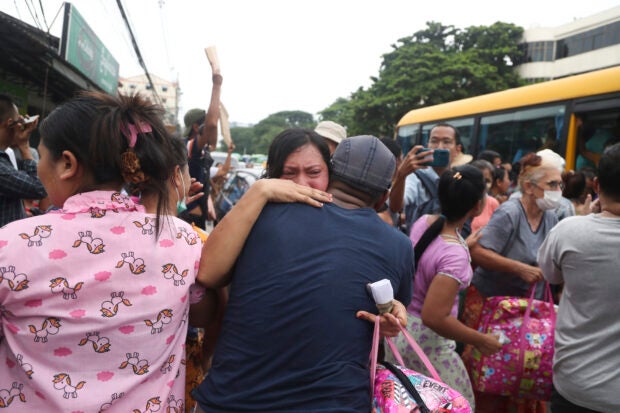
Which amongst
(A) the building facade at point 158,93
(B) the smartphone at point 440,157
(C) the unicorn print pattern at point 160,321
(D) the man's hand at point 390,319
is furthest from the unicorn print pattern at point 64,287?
(B) the smartphone at point 440,157

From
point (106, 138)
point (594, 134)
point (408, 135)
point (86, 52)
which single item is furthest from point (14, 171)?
point (86, 52)

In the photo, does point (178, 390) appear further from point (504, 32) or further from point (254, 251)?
point (504, 32)

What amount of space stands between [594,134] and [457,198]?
512cm

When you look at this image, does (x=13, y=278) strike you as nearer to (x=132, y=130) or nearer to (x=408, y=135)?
(x=132, y=130)

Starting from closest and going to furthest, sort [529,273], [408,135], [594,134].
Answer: [529,273]
[594,134]
[408,135]

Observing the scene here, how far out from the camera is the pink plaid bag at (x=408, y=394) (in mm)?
1362

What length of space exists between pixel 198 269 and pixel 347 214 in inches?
19.4

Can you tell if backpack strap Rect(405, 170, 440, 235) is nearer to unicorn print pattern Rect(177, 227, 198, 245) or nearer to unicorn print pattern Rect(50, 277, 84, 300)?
unicorn print pattern Rect(177, 227, 198, 245)

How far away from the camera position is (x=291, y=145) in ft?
6.21

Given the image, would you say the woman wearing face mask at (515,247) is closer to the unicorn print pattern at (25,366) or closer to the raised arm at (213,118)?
the raised arm at (213,118)

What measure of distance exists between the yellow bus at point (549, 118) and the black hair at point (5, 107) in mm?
6401

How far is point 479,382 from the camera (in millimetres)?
2609

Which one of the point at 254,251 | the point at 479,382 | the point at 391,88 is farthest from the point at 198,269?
the point at 391,88

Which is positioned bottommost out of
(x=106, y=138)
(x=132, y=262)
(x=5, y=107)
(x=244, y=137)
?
(x=244, y=137)
